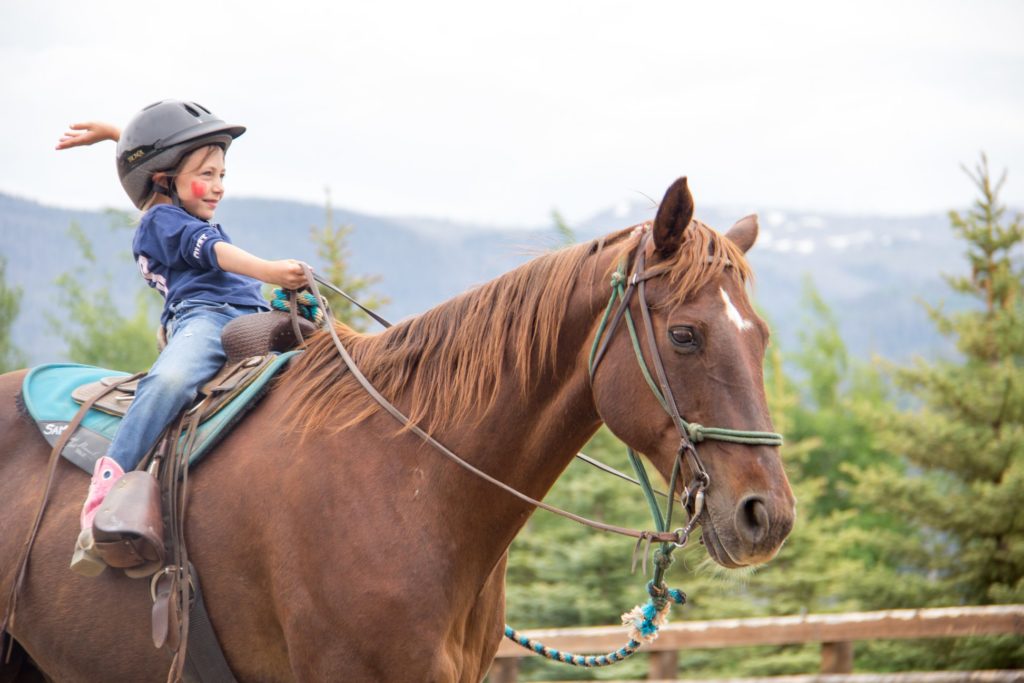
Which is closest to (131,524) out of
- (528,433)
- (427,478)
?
(427,478)

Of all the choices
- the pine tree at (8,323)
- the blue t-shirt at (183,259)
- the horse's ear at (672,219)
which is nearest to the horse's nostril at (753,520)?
the horse's ear at (672,219)

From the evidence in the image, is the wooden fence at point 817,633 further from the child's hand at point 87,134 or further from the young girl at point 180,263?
the child's hand at point 87,134

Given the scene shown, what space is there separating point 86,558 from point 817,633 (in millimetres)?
5179

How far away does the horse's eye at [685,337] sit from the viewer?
2928 mm

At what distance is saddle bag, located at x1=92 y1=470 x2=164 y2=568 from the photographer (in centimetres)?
316

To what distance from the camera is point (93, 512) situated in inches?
130

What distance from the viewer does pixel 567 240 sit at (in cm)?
366

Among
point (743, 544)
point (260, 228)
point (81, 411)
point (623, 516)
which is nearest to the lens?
point (743, 544)

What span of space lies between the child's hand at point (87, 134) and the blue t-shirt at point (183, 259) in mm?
665

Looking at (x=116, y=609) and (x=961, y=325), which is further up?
(x=116, y=609)

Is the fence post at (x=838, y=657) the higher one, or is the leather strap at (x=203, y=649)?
the leather strap at (x=203, y=649)

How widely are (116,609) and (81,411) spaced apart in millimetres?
744

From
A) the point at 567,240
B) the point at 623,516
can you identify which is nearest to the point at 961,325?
the point at 623,516

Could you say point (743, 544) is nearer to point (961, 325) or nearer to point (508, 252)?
point (508, 252)
